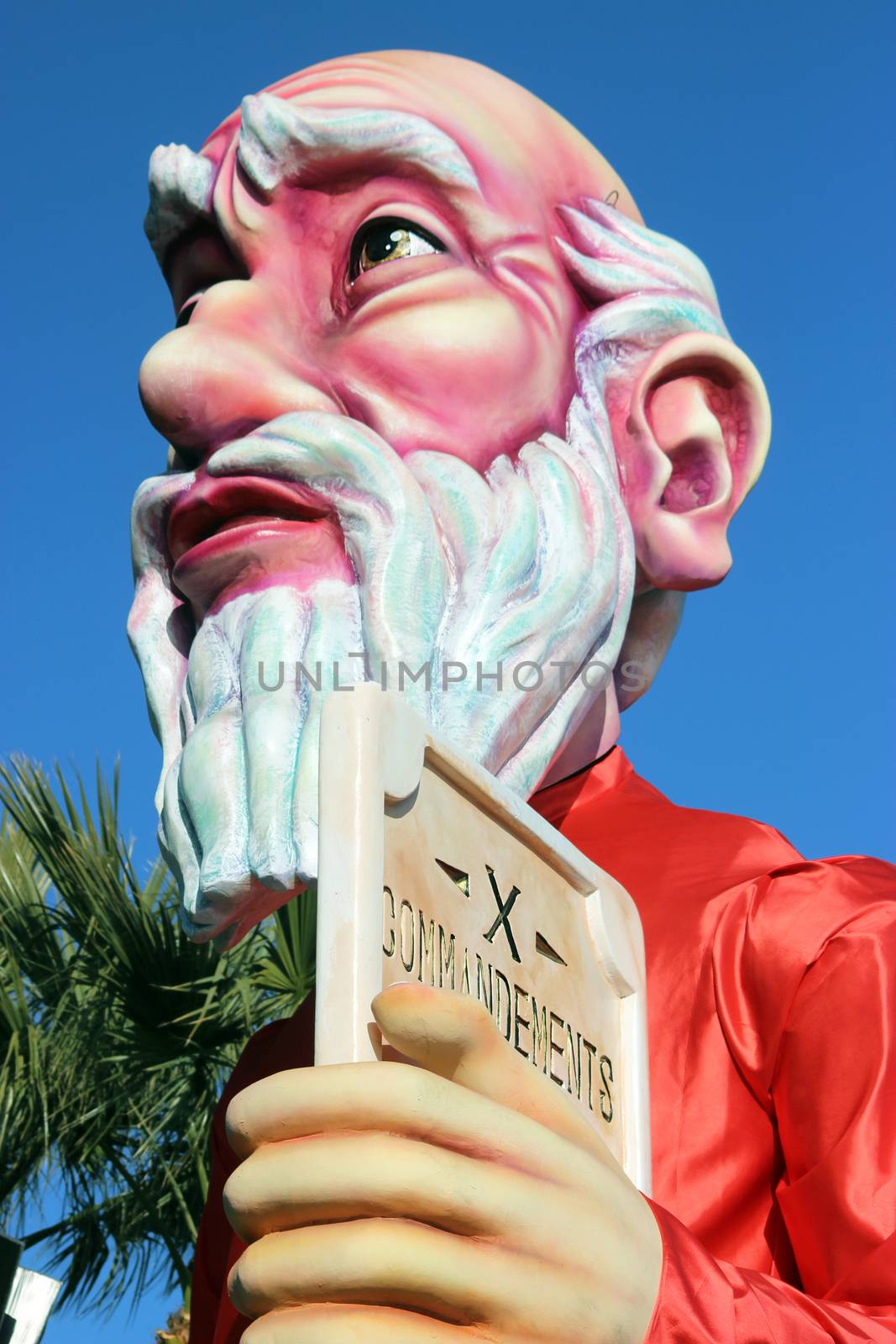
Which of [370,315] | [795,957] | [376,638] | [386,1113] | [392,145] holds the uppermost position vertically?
[392,145]

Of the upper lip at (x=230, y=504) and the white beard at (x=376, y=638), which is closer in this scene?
the white beard at (x=376, y=638)

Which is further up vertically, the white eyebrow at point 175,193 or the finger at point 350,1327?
the white eyebrow at point 175,193

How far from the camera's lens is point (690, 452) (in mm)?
2725

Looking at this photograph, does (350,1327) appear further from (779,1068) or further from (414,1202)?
(779,1068)

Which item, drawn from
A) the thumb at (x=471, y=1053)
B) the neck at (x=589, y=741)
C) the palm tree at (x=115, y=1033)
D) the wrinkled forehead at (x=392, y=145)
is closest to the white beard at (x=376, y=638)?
the neck at (x=589, y=741)

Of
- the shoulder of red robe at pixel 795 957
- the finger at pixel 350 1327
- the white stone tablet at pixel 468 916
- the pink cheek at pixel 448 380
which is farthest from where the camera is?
the pink cheek at pixel 448 380

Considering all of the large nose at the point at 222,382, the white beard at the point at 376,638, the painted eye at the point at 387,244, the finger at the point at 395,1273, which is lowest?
the finger at the point at 395,1273

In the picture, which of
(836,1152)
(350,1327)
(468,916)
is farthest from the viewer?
(836,1152)

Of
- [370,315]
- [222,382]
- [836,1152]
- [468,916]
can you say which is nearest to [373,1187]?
[468,916]

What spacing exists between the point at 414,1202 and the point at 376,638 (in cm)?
101

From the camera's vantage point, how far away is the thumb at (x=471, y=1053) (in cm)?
142

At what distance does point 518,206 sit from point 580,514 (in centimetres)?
51

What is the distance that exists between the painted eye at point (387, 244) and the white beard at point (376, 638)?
0.32m

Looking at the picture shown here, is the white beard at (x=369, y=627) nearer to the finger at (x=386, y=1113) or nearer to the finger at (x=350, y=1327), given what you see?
the finger at (x=386, y=1113)
